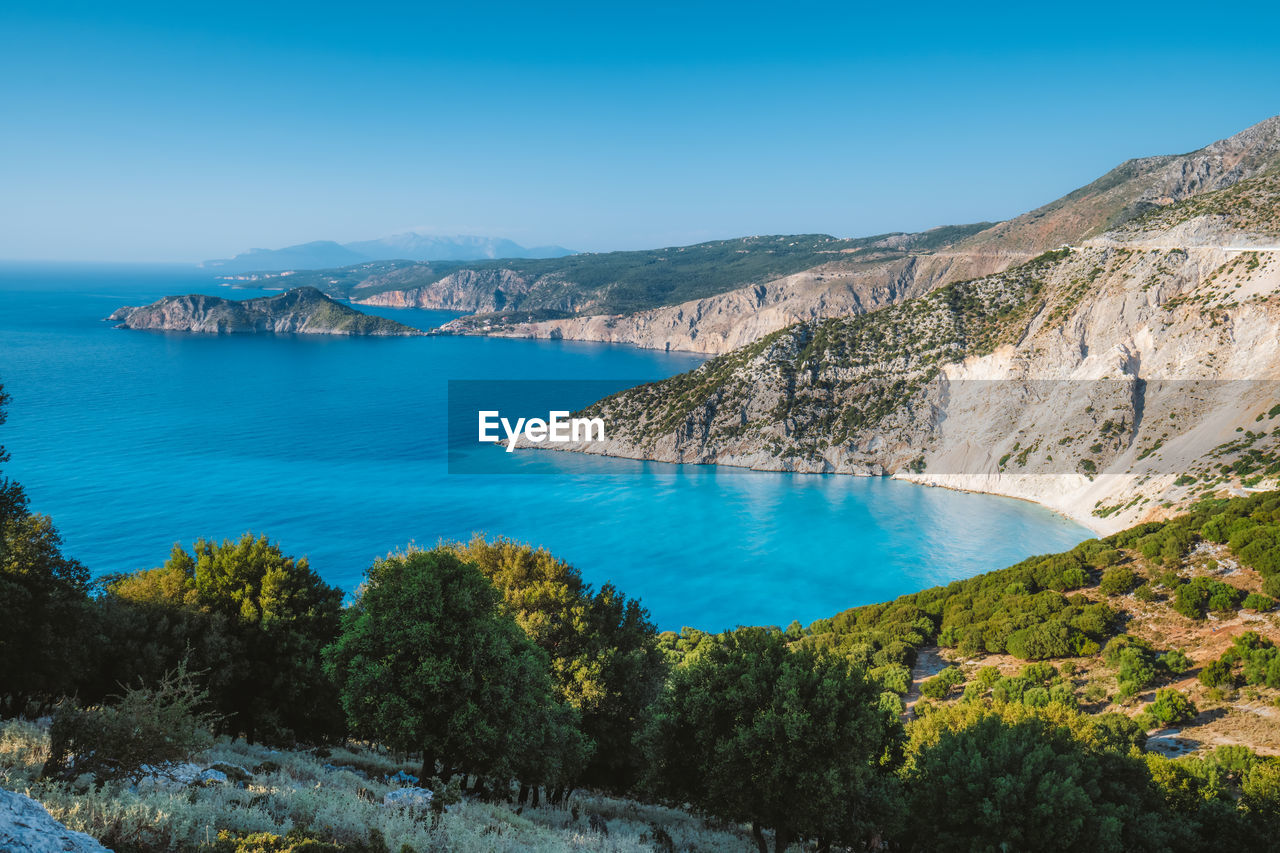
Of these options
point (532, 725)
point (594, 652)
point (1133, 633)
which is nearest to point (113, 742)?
point (532, 725)

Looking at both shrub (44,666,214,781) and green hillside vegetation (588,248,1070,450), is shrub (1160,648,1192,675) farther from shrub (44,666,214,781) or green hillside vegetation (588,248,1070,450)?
green hillside vegetation (588,248,1070,450)

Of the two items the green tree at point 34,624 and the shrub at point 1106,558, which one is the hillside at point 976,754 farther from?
the green tree at point 34,624

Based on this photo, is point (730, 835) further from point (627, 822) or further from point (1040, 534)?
point (1040, 534)

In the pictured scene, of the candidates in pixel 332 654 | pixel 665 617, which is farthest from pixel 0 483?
pixel 665 617

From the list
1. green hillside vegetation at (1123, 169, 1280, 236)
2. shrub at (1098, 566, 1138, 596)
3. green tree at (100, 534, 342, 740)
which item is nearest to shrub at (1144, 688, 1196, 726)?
shrub at (1098, 566, 1138, 596)

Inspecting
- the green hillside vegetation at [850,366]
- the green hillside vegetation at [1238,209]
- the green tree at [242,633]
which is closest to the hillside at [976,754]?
the green tree at [242,633]

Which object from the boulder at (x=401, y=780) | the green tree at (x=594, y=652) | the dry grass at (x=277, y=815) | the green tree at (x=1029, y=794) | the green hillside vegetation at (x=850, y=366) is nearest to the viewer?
the dry grass at (x=277, y=815)
